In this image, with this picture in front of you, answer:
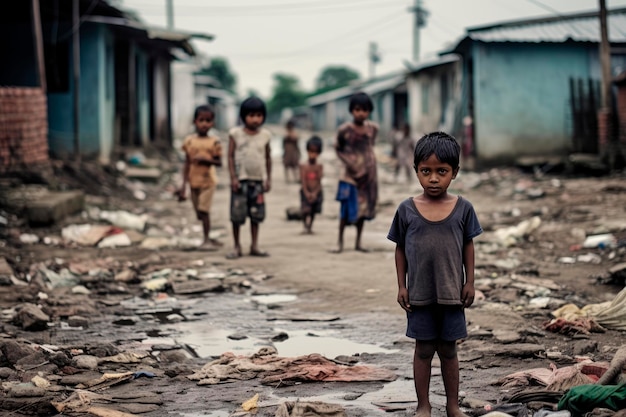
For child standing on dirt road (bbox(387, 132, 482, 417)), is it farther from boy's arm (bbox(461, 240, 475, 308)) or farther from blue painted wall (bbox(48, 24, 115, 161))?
blue painted wall (bbox(48, 24, 115, 161))

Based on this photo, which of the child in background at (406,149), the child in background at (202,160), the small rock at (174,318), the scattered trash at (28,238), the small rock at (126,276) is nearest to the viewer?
the small rock at (174,318)

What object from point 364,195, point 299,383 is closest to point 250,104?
point 364,195

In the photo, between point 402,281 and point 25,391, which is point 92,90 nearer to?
point 25,391

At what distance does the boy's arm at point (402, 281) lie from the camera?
366 cm

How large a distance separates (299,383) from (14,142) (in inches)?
336

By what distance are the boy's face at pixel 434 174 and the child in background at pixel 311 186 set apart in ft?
22.4

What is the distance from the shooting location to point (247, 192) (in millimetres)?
8547

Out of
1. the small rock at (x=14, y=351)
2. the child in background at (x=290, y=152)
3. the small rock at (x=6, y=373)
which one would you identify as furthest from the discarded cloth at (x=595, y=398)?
the child in background at (x=290, y=152)

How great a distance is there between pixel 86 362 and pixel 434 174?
2.25m

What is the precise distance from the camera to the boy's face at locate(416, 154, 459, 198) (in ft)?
11.7

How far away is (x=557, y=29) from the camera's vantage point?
21031 millimetres

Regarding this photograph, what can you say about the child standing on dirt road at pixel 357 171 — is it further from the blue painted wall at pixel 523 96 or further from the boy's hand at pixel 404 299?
the blue painted wall at pixel 523 96

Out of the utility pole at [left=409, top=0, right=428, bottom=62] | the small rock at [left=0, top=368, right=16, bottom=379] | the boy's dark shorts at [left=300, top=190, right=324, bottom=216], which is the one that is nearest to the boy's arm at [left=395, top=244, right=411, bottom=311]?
the small rock at [left=0, top=368, right=16, bottom=379]

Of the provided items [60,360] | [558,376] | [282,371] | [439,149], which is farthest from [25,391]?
[558,376]
